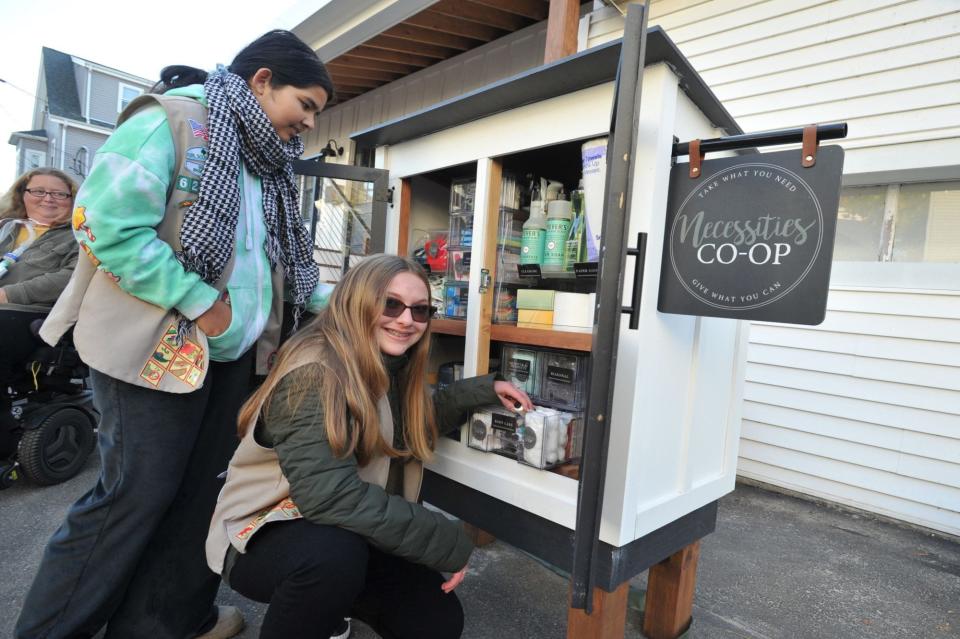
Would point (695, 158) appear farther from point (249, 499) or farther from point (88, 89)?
point (88, 89)

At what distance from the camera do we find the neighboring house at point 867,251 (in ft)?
9.80

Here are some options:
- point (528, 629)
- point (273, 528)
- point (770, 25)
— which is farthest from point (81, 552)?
point (770, 25)

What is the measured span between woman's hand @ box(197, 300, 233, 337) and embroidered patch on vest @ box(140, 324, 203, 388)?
1.9 inches

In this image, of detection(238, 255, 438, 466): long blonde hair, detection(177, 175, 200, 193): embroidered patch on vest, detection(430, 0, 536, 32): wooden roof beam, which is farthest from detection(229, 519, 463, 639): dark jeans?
detection(430, 0, 536, 32): wooden roof beam

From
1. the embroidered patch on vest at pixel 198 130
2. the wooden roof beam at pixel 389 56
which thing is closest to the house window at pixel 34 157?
the wooden roof beam at pixel 389 56

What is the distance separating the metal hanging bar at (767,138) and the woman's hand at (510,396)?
0.81 m

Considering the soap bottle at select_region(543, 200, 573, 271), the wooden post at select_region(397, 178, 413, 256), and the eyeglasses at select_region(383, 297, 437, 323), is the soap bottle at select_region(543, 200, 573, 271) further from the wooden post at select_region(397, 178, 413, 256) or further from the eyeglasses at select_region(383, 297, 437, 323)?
the wooden post at select_region(397, 178, 413, 256)

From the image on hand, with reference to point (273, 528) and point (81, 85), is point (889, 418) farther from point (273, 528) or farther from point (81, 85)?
point (81, 85)

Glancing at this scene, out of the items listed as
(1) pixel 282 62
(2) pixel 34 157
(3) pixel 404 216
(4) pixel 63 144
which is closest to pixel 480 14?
(3) pixel 404 216

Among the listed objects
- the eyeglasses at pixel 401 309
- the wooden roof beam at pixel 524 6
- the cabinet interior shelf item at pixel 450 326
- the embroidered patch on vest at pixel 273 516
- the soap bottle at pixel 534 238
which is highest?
the wooden roof beam at pixel 524 6

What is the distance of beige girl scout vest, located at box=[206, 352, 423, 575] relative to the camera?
1.32 m

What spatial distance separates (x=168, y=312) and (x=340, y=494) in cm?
62

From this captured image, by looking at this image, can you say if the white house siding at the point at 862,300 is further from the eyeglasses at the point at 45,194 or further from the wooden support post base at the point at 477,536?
the eyeglasses at the point at 45,194

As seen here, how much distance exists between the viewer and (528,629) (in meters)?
1.95
